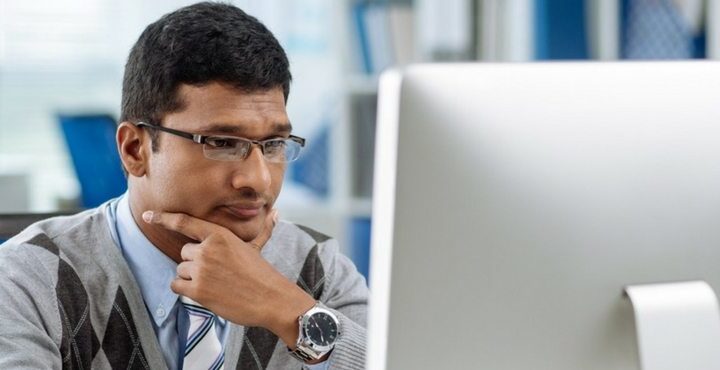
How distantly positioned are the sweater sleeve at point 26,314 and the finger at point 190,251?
0.63 feet

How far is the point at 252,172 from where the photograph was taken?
56.5 inches

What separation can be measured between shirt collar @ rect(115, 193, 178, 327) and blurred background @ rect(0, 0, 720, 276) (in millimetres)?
1731

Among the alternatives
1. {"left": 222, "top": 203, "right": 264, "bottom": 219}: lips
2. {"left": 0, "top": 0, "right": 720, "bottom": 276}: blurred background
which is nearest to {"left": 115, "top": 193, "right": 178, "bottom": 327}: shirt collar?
{"left": 222, "top": 203, "right": 264, "bottom": 219}: lips

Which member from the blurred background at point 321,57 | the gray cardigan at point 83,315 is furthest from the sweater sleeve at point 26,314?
the blurred background at point 321,57

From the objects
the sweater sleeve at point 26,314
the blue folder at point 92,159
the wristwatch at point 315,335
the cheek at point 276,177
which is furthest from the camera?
the blue folder at point 92,159

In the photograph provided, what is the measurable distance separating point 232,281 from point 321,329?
0.14 m

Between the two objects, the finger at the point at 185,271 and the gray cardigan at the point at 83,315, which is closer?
the gray cardigan at the point at 83,315

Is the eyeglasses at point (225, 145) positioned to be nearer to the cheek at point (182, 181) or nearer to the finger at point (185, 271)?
the cheek at point (182, 181)

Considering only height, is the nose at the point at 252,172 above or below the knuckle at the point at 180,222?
above

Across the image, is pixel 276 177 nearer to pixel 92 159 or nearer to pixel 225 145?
pixel 225 145

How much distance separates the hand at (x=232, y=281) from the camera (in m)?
1.38

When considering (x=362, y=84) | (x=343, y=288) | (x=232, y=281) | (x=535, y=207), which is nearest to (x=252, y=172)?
(x=232, y=281)

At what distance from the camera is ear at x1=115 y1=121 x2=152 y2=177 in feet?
4.92

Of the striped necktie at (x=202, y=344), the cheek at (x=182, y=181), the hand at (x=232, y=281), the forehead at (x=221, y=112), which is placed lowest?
the striped necktie at (x=202, y=344)
